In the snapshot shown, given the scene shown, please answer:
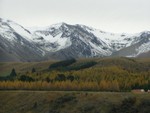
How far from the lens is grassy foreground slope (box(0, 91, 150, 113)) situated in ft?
431

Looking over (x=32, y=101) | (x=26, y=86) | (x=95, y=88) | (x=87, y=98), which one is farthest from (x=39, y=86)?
(x=87, y=98)

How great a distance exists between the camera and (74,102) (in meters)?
144

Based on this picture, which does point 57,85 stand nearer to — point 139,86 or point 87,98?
point 139,86

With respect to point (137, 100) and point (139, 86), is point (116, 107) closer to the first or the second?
point (137, 100)

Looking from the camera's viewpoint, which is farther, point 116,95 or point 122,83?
point 122,83

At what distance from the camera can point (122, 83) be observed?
626ft

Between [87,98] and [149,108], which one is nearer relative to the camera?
[149,108]

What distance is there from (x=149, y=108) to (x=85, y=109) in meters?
21.3

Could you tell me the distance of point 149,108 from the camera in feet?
416

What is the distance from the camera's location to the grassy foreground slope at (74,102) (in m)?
131

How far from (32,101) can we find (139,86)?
56910mm

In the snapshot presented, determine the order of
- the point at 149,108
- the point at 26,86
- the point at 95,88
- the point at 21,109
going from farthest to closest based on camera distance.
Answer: the point at 26,86, the point at 95,88, the point at 21,109, the point at 149,108

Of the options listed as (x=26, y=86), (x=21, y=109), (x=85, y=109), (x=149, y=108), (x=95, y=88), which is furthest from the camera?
(x=26, y=86)

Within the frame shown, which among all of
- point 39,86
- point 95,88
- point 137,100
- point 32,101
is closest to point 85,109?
point 137,100
